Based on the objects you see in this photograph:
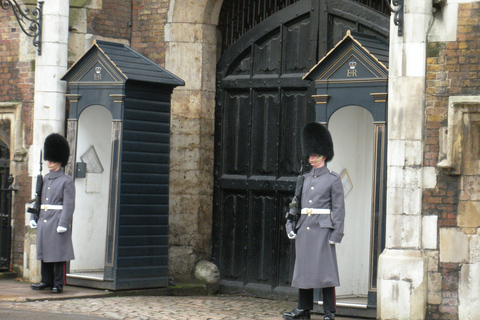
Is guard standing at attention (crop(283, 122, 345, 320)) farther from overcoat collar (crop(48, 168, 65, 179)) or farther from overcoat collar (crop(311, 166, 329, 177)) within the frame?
overcoat collar (crop(48, 168, 65, 179))

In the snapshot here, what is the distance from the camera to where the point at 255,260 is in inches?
389

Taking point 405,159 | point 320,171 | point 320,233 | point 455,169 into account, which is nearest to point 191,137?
point 320,171

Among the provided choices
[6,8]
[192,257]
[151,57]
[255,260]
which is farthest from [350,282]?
Answer: [6,8]

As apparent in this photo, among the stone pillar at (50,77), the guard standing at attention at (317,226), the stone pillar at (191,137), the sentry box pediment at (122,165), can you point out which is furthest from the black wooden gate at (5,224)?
the guard standing at attention at (317,226)

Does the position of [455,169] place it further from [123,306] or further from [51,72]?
[51,72]

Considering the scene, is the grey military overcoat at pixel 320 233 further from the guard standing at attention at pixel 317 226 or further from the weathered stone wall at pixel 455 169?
the weathered stone wall at pixel 455 169

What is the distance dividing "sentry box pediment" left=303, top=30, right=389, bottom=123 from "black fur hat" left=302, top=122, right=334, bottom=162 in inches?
18.0

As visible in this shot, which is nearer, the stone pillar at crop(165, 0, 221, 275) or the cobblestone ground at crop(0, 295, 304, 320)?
the cobblestone ground at crop(0, 295, 304, 320)

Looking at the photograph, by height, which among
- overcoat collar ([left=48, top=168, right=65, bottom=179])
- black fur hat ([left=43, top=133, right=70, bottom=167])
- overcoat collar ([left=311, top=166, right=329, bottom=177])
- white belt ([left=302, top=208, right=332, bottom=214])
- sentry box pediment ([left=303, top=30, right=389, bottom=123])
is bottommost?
white belt ([left=302, top=208, right=332, bottom=214])

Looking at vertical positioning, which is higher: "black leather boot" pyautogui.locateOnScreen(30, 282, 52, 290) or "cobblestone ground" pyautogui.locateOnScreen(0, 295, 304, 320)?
"black leather boot" pyautogui.locateOnScreen(30, 282, 52, 290)

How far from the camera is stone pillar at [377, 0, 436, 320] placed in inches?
298

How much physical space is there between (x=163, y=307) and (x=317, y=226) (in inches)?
70.0

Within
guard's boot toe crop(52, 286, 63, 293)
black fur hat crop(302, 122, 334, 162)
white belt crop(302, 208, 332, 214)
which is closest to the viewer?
white belt crop(302, 208, 332, 214)

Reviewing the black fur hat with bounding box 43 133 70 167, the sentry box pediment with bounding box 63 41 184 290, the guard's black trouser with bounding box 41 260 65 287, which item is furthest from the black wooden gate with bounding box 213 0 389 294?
the guard's black trouser with bounding box 41 260 65 287
